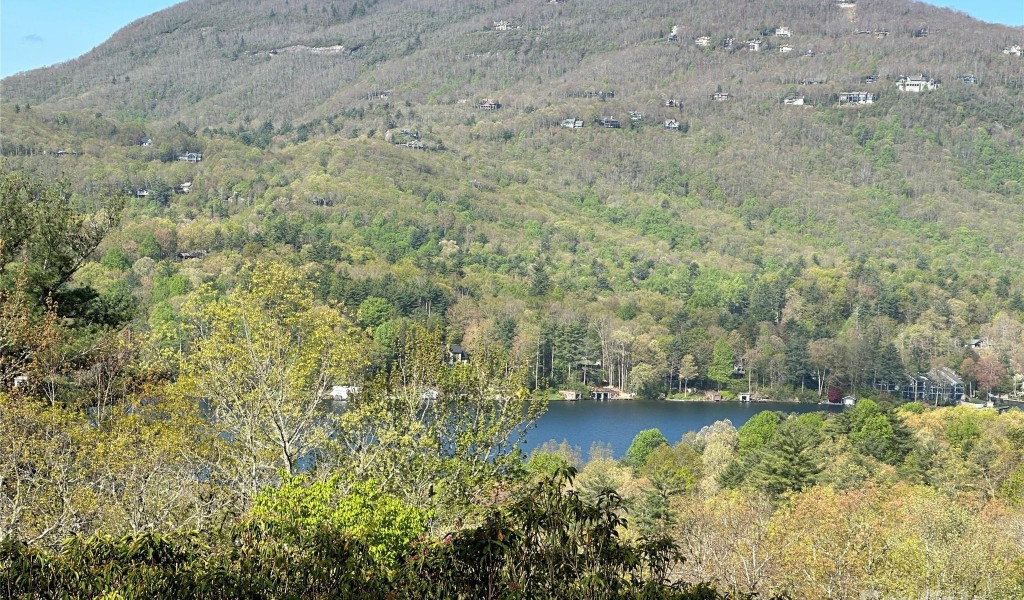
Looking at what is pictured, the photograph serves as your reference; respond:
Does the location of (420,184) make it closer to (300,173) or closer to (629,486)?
(300,173)

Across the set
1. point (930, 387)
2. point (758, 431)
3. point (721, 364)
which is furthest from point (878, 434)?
point (930, 387)

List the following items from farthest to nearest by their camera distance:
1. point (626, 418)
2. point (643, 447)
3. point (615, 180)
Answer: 1. point (615, 180)
2. point (626, 418)
3. point (643, 447)

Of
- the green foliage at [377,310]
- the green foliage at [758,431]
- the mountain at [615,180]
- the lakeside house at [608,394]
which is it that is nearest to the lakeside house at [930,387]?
the mountain at [615,180]

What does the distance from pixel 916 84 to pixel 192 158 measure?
110 meters

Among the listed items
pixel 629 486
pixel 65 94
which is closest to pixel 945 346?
pixel 629 486

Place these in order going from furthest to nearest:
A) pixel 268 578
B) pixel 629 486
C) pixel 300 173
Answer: pixel 300 173, pixel 629 486, pixel 268 578

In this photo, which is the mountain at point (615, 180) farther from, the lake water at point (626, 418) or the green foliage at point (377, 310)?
the lake water at point (626, 418)

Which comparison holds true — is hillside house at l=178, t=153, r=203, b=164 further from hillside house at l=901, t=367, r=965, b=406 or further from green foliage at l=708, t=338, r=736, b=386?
hillside house at l=901, t=367, r=965, b=406

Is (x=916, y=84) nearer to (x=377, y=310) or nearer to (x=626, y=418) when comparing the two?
(x=377, y=310)

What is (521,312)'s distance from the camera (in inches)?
2985

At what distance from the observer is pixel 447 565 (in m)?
6.17

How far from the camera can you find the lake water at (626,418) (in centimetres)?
4822

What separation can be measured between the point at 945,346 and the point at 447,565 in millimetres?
75770

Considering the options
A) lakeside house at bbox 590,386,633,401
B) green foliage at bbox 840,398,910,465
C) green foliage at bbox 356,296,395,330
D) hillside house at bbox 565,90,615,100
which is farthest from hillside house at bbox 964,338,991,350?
hillside house at bbox 565,90,615,100
